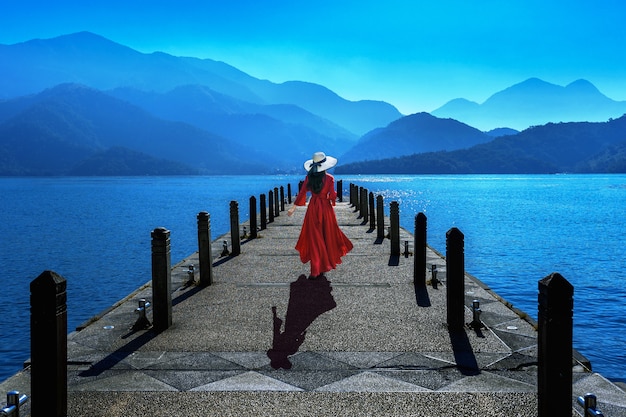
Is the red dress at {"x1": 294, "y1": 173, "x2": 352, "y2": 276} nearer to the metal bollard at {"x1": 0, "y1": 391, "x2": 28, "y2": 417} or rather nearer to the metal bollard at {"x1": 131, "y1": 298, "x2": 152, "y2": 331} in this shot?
the metal bollard at {"x1": 131, "y1": 298, "x2": 152, "y2": 331}

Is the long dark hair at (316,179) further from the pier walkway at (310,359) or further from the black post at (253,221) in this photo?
the black post at (253,221)

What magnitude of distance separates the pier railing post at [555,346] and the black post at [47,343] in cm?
367

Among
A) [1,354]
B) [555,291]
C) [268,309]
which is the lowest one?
[1,354]

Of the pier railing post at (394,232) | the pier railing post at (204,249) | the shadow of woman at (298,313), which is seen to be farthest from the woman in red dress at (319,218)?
the pier railing post at (394,232)

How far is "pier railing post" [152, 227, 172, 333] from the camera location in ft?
23.9

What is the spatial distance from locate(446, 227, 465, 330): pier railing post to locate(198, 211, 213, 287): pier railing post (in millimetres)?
4691

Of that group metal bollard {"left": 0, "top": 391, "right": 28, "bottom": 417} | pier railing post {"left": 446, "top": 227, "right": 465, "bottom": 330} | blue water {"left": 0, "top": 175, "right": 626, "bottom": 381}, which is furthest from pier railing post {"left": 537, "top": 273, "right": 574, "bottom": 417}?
blue water {"left": 0, "top": 175, "right": 626, "bottom": 381}

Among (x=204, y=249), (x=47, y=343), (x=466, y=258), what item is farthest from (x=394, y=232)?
(x=466, y=258)

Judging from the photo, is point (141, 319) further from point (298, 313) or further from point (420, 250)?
point (420, 250)

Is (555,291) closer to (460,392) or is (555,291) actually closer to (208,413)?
(460,392)

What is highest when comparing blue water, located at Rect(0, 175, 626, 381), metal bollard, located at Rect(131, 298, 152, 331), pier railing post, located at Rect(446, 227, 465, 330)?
pier railing post, located at Rect(446, 227, 465, 330)

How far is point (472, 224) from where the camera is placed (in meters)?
45.8

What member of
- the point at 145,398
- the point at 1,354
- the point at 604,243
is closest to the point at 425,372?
the point at 145,398

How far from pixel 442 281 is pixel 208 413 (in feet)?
23.1
